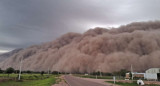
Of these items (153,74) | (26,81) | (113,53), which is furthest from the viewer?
(113,53)

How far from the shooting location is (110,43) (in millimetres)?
67688

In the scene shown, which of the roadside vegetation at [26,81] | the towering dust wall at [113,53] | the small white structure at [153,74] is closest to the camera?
the roadside vegetation at [26,81]

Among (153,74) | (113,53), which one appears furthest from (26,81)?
(113,53)

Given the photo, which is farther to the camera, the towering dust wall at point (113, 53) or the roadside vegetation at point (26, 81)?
the towering dust wall at point (113, 53)

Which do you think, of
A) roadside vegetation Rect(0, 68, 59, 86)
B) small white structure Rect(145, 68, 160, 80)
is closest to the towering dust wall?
small white structure Rect(145, 68, 160, 80)

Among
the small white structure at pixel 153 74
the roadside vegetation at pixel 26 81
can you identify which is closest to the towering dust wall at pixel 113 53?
the small white structure at pixel 153 74

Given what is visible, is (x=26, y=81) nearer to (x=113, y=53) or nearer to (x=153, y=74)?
(x=153, y=74)

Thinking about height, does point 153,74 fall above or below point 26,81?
below

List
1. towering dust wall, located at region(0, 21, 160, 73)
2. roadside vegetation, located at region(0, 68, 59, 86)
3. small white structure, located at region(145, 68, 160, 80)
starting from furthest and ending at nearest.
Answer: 1. towering dust wall, located at region(0, 21, 160, 73)
2. small white structure, located at region(145, 68, 160, 80)
3. roadside vegetation, located at region(0, 68, 59, 86)

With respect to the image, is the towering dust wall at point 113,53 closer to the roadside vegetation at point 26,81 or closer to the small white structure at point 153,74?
the small white structure at point 153,74

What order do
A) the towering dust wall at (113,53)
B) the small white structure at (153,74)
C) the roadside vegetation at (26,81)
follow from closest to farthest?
the roadside vegetation at (26,81)
the small white structure at (153,74)
the towering dust wall at (113,53)

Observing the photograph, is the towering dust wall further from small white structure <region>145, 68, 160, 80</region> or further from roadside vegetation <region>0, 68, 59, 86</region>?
roadside vegetation <region>0, 68, 59, 86</region>

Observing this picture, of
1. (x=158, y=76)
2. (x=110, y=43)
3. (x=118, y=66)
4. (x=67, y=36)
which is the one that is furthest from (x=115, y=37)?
(x=67, y=36)

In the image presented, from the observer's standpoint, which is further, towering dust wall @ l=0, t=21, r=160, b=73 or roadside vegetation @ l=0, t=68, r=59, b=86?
towering dust wall @ l=0, t=21, r=160, b=73
